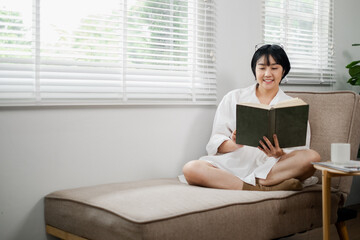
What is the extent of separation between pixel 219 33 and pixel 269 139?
3.35ft

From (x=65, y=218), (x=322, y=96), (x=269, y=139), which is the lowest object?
(x=65, y=218)

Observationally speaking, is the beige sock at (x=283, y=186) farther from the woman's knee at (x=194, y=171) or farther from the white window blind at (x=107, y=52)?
the white window blind at (x=107, y=52)

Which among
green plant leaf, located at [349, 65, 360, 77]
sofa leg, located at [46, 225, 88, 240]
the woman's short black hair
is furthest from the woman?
green plant leaf, located at [349, 65, 360, 77]

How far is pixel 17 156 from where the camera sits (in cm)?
221

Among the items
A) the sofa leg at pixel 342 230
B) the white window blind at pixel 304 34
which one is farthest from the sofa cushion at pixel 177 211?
the white window blind at pixel 304 34

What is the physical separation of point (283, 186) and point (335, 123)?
0.55 meters

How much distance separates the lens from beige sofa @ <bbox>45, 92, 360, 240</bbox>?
1.82 metres

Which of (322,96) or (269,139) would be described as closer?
(269,139)

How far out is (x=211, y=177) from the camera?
2.39 metres

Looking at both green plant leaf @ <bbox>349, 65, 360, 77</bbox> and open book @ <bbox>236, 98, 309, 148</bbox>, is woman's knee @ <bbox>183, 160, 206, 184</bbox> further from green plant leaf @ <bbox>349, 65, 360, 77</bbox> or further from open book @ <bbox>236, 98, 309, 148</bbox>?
green plant leaf @ <bbox>349, 65, 360, 77</bbox>

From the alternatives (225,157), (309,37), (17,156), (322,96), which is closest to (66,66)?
(17,156)

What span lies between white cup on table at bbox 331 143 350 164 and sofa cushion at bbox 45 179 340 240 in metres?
0.32

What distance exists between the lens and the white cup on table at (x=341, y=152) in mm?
2107

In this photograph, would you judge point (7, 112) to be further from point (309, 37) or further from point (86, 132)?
point (309, 37)
